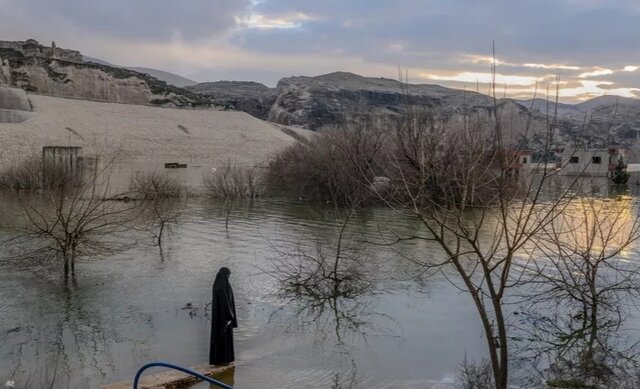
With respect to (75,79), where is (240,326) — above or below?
below

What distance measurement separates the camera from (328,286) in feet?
46.3

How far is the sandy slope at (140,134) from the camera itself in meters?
52.4

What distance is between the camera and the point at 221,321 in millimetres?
9211

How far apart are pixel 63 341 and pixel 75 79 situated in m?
80.5

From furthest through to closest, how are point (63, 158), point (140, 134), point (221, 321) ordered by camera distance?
point (140, 134) < point (63, 158) < point (221, 321)

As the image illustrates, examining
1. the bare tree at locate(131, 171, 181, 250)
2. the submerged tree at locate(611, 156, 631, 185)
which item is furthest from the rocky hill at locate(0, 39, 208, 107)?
the submerged tree at locate(611, 156, 631, 185)

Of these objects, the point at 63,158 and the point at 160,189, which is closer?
the point at 160,189

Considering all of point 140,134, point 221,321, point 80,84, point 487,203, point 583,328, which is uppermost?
point 80,84

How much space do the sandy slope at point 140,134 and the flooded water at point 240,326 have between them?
34.9m

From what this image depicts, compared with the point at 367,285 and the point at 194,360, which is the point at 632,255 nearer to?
the point at 367,285

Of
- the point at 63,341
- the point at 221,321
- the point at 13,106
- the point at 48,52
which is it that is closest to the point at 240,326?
the point at 221,321

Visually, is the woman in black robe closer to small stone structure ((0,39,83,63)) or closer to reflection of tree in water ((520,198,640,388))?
reflection of tree in water ((520,198,640,388))

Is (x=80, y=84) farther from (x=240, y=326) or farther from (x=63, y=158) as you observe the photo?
(x=240, y=326)

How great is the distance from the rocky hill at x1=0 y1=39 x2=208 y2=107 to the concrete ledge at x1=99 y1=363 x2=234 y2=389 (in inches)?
2978
